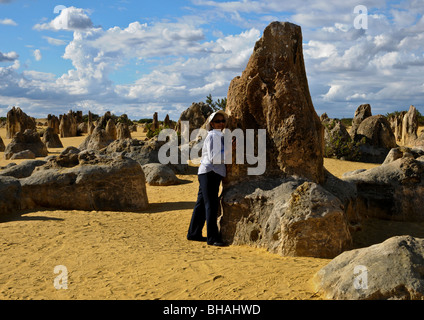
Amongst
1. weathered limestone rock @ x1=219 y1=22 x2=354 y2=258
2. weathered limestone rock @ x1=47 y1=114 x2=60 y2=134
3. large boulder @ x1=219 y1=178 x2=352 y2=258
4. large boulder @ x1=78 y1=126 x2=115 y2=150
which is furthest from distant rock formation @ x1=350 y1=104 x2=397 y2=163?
weathered limestone rock @ x1=47 y1=114 x2=60 y2=134

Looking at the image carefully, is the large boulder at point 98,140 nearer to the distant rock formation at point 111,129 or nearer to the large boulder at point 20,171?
the distant rock formation at point 111,129

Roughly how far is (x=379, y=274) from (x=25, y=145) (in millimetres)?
19164

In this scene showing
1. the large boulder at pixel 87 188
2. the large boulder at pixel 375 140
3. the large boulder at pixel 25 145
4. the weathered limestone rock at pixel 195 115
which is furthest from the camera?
the weathered limestone rock at pixel 195 115

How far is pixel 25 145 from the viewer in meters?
19.7

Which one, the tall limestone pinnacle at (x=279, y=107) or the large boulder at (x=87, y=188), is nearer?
the tall limestone pinnacle at (x=279, y=107)

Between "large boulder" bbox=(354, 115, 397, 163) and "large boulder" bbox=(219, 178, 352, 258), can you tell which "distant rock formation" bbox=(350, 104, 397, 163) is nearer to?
"large boulder" bbox=(354, 115, 397, 163)

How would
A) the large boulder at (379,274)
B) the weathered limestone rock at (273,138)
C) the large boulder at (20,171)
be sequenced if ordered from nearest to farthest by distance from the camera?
the large boulder at (379,274) → the weathered limestone rock at (273,138) → the large boulder at (20,171)

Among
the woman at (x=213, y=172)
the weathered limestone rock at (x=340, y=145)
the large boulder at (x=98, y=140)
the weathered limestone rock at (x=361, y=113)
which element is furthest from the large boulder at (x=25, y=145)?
the woman at (x=213, y=172)

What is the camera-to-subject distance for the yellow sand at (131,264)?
12.4ft

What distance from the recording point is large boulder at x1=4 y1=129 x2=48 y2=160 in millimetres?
19422

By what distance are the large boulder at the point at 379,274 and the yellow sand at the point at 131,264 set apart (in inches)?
8.7

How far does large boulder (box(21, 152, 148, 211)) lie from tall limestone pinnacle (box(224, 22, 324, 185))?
8.76ft

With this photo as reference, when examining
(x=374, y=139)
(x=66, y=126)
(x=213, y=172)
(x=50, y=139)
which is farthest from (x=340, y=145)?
(x=66, y=126)
